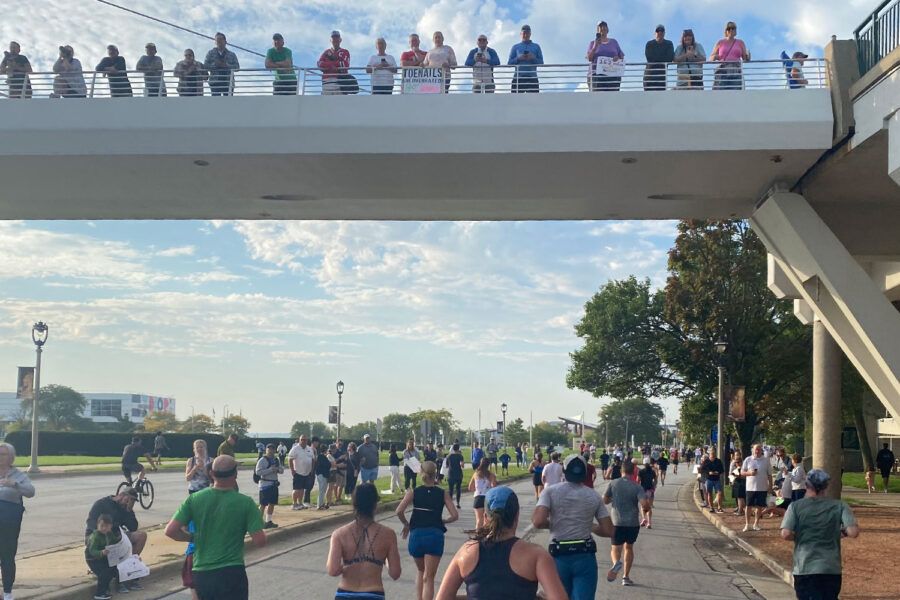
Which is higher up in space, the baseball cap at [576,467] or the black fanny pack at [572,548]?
the baseball cap at [576,467]

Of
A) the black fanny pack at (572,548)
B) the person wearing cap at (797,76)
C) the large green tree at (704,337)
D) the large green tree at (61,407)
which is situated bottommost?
the large green tree at (61,407)

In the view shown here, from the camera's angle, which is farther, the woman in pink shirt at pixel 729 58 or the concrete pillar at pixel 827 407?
the concrete pillar at pixel 827 407

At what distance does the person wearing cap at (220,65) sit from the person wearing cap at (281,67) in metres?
0.66

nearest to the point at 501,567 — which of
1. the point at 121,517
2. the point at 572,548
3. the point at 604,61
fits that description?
the point at 572,548

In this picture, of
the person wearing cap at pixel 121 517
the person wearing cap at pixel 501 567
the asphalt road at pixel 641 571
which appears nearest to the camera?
the person wearing cap at pixel 501 567

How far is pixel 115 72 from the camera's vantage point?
55.4ft

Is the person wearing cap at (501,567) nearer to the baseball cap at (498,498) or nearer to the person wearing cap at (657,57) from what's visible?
the baseball cap at (498,498)

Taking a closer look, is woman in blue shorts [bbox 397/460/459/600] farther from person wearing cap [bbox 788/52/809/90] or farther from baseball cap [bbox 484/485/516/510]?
person wearing cap [bbox 788/52/809/90]

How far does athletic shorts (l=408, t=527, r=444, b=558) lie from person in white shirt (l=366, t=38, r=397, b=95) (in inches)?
365

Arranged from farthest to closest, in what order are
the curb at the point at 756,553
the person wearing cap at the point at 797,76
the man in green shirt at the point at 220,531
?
the person wearing cap at the point at 797,76 → the curb at the point at 756,553 → the man in green shirt at the point at 220,531

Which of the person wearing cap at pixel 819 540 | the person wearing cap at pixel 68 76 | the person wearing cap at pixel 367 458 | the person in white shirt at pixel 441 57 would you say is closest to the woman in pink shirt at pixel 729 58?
the person in white shirt at pixel 441 57

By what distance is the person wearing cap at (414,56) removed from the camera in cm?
1751

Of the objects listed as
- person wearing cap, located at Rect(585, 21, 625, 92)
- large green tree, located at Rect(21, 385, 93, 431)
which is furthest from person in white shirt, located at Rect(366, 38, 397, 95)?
large green tree, located at Rect(21, 385, 93, 431)

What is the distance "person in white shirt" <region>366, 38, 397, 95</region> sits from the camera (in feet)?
54.3
